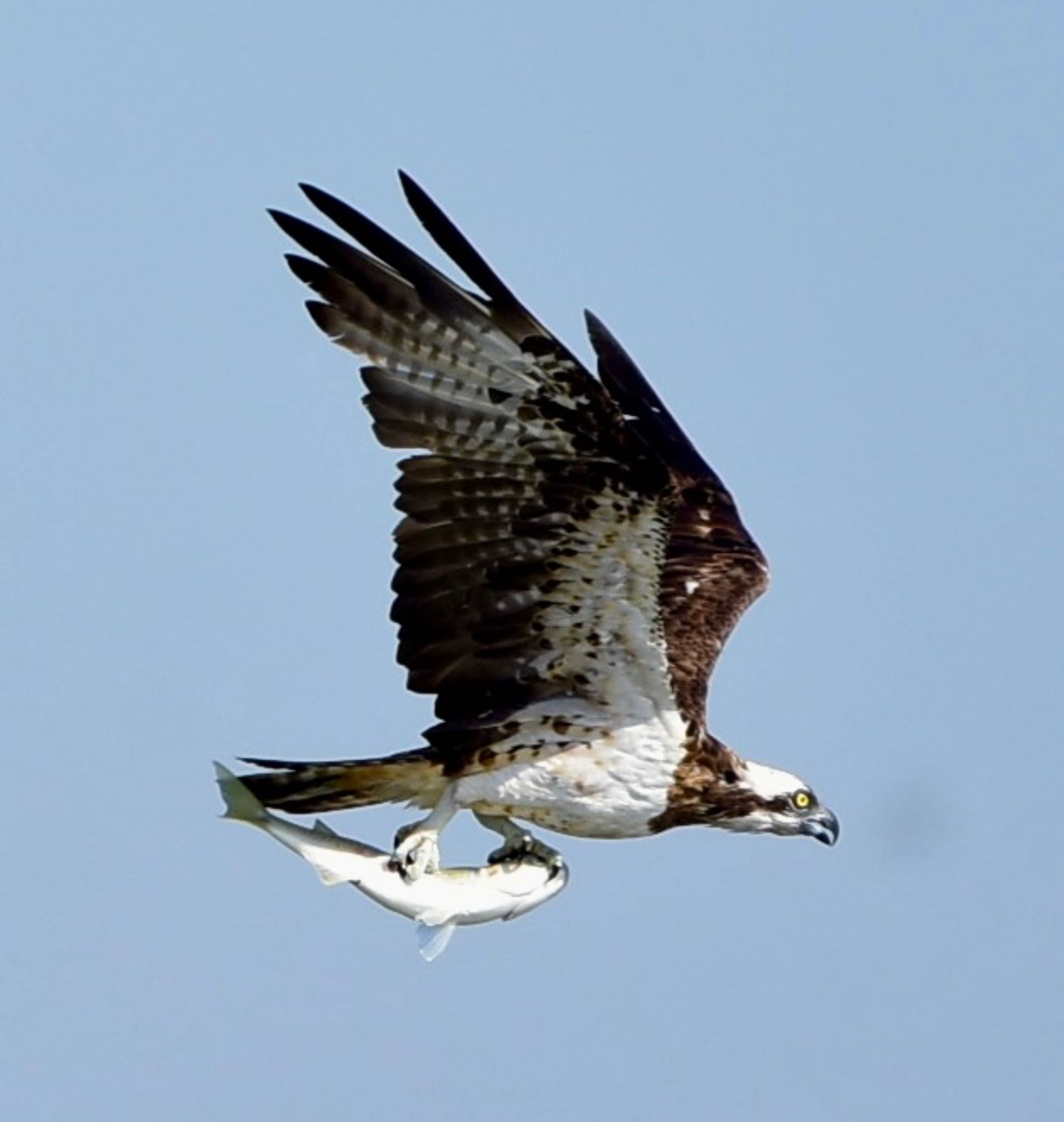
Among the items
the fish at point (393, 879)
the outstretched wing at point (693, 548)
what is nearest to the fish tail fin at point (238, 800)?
the fish at point (393, 879)

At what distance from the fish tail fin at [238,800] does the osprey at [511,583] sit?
100 mm

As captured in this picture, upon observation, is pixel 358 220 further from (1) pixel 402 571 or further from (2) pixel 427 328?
(1) pixel 402 571

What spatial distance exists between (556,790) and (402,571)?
3.02 feet

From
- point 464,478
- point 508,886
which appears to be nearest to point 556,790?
point 508,886

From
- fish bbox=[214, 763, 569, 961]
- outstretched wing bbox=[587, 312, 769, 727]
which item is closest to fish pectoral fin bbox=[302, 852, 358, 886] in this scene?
fish bbox=[214, 763, 569, 961]

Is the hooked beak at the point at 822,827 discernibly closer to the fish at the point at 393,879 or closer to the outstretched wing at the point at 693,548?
the outstretched wing at the point at 693,548

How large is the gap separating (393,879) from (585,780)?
79 cm

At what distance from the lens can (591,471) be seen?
979cm

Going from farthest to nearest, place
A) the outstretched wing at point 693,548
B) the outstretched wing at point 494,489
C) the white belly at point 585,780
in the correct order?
the outstretched wing at point 693,548
the white belly at point 585,780
the outstretched wing at point 494,489

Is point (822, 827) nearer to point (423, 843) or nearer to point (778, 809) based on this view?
point (778, 809)

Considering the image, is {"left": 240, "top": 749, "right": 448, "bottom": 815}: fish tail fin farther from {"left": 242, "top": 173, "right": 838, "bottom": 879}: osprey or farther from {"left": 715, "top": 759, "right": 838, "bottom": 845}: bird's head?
{"left": 715, "top": 759, "right": 838, "bottom": 845}: bird's head

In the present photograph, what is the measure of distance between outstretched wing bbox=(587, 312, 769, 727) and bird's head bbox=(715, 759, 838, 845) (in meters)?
0.41

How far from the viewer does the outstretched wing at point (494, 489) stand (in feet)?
32.0

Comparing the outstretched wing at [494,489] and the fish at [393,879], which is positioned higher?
the outstretched wing at [494,489]
